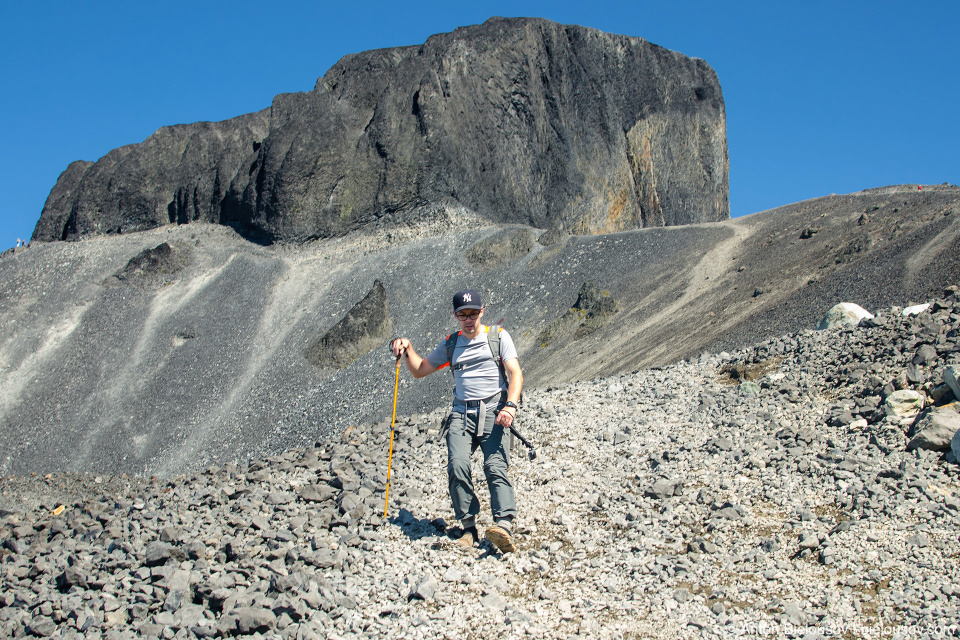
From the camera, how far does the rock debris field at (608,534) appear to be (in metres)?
5.34

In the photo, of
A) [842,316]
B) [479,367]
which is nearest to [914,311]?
[842,316]

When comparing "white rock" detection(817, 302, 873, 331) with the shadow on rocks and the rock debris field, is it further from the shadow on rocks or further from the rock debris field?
the shadow on rocks

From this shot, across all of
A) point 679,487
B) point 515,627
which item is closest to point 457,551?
point 515,627

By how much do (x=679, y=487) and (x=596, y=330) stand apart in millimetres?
14931

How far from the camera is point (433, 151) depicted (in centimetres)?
3416

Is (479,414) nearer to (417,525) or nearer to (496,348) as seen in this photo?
(496,348)

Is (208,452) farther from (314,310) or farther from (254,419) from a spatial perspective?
(314,310)

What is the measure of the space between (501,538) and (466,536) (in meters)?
0.44

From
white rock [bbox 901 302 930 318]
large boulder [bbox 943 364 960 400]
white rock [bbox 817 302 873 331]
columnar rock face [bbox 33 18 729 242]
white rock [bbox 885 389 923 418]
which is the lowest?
white rock [bbox 885 389 923 418]

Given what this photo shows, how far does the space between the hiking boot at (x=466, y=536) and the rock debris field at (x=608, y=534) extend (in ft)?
0.26

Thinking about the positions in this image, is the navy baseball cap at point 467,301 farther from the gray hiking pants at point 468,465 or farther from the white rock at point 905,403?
the white rock at point 905,403

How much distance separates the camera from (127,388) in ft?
84.0

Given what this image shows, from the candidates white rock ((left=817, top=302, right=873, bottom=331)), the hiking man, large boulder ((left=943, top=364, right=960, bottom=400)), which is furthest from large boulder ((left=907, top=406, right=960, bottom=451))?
white rock ((left=817, top=302, right=873, bottom=331))

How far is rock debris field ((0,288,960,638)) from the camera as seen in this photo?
5.34 meters
